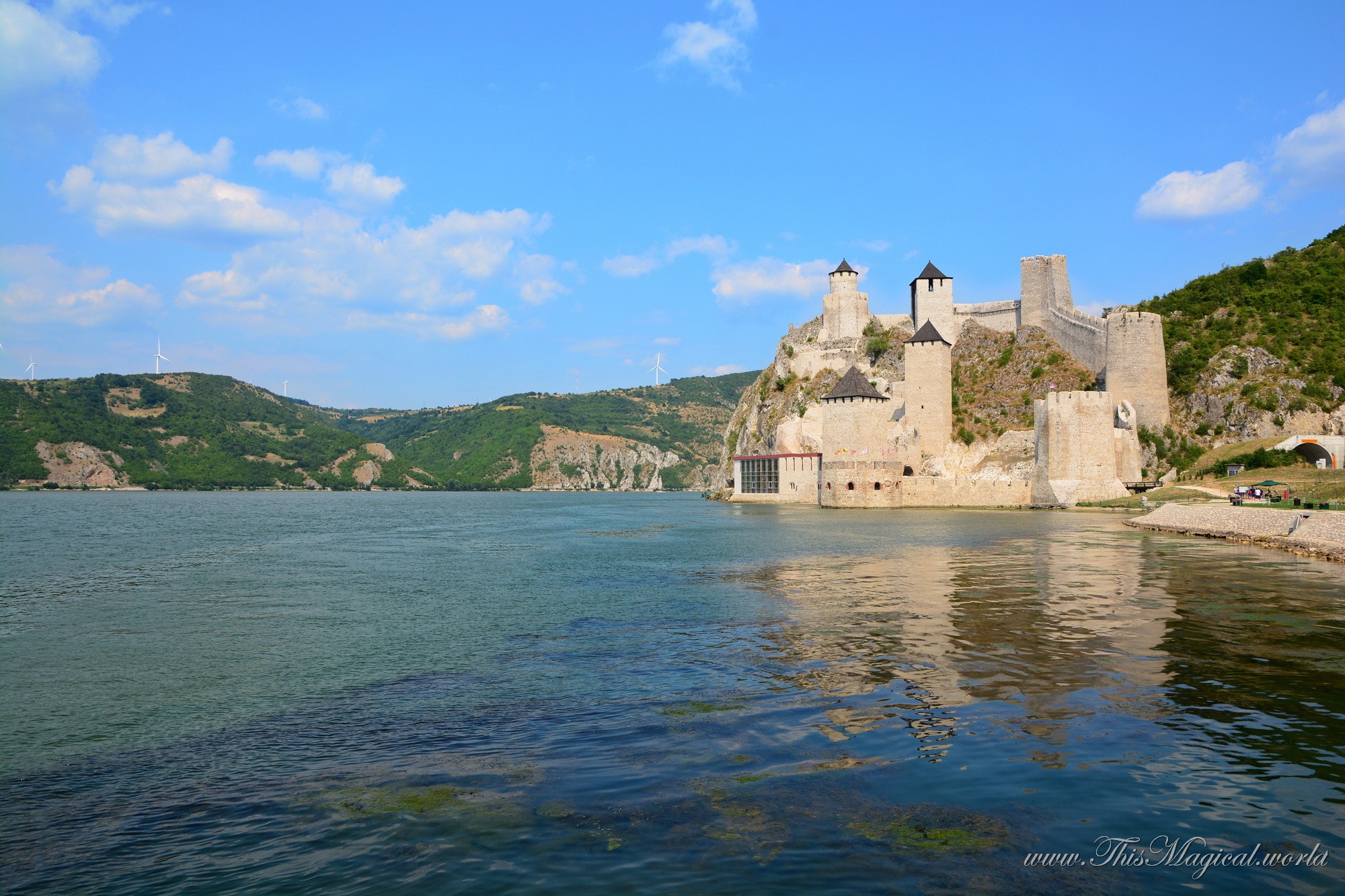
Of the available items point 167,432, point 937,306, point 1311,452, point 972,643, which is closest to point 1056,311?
point 937,306

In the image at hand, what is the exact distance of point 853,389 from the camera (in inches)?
2420

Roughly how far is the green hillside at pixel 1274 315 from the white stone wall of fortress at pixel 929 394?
15230 millimetres

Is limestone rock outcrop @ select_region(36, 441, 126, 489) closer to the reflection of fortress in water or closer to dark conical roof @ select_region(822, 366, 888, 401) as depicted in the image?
dark conical roof @ select_region(822, 366, 888, 401)

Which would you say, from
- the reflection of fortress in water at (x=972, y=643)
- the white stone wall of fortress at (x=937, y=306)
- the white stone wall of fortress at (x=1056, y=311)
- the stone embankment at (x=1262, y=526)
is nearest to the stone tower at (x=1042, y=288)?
the white stone wall of fortress at (x=1056, y=311)

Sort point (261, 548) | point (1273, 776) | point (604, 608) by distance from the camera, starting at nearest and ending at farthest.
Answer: point (1273, 776) < point (604, 608) < point (261, 548)

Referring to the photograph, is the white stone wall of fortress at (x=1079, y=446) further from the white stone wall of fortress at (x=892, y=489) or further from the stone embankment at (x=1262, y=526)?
the stone embankment at (x=1262, y=526)

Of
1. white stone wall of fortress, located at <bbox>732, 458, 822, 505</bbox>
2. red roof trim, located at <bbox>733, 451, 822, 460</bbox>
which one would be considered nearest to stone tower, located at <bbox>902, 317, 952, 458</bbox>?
red roof trim, located at <bbox>733, 451, 822, 460</bbox>

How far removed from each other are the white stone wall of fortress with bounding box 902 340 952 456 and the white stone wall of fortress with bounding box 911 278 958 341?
27.2ft

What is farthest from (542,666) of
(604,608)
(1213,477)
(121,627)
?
(1213,477)

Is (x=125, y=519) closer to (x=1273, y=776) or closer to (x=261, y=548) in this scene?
(x=261, y=548)

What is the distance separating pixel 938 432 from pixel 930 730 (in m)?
57.6

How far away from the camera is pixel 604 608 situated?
17562mm

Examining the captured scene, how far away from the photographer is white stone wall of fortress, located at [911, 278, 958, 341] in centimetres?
7038

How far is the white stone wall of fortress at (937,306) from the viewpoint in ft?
231
